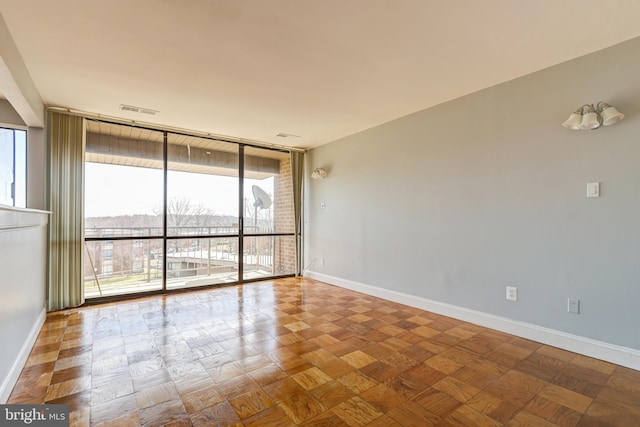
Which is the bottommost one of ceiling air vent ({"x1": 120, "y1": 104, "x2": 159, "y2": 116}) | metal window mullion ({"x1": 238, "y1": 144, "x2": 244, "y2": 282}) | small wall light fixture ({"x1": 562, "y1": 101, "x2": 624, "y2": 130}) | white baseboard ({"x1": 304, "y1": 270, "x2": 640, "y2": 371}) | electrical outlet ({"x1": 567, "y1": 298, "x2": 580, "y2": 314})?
white baseboard ({"x1": 304, "y1": 270, "x2": 640, "y2": 371})

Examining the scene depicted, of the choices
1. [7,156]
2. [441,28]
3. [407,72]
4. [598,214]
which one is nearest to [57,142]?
[7,156]

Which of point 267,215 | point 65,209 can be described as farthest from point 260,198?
point 65,209

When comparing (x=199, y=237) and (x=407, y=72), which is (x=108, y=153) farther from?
(x=407, y=72)

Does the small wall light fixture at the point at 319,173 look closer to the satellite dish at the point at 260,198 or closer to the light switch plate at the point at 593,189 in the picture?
the satellite dish at the point at 260,198

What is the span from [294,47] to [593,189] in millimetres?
2611

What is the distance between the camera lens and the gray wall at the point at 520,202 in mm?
2248

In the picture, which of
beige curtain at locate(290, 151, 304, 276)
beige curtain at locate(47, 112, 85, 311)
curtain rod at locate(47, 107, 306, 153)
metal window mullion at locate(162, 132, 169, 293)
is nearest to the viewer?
beige curtain at locate(47, 112, 85, 311)

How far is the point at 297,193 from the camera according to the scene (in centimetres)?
544

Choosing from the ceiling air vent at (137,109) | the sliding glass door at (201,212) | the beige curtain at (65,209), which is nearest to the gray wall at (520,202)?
the sliding glass door at (201,212)

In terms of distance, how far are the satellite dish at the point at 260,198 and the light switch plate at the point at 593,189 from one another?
4.25m

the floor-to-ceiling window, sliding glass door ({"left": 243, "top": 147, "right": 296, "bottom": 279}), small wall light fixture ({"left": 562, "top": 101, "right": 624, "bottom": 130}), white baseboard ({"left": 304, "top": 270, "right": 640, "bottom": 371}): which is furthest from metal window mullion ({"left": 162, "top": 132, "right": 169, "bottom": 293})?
small wall light fixture ({"left": 562, "top": 101, "right": 624, "bottom": 130})

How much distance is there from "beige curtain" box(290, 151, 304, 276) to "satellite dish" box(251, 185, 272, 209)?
1.59 ft

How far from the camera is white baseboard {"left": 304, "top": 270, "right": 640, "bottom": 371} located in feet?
7.28

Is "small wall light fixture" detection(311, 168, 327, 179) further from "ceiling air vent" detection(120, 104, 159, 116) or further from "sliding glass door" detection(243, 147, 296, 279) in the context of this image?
"ceiling air vent" detection(120, 104, 159, 116)
